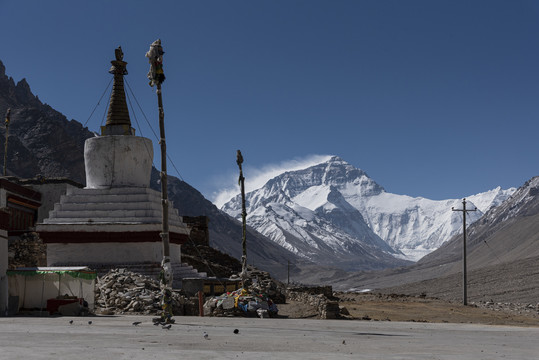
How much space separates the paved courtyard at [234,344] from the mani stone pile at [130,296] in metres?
6.07

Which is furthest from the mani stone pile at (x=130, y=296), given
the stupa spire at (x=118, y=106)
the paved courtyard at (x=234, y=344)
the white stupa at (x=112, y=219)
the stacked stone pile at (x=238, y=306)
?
the stupa spire at (x=118, y=106)

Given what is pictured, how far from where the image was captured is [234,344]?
13.3m

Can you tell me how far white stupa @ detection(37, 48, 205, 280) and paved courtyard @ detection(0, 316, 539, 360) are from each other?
474 inches

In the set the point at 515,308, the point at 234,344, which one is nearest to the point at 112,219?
the point at 234,344

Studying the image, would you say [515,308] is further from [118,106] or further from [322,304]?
[118,106]

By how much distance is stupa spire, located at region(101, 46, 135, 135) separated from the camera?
33.8 m

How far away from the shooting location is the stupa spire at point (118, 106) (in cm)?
3381

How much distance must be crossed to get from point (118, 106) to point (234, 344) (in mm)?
22952

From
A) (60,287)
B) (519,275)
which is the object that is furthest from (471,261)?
(60,287)

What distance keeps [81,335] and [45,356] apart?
13.4 feet

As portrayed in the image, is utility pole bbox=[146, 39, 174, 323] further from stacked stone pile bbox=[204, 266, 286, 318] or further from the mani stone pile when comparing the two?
stacked stone pile bbox=[204, 266, 286, 318]

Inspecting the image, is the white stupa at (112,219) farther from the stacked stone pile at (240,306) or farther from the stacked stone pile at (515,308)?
the stacked stone pile at (515,308)

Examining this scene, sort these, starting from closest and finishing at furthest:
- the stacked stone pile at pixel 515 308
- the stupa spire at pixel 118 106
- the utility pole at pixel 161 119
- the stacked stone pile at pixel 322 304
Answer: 1. the utility pole at pixel 161 119
2. the stacked stone pile at pixel 322 304
3. the stupa spire at pixel 118 106
4. the stacked stone pile at pixel 515 308

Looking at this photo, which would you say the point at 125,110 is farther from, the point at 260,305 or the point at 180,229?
the point at 260,305
